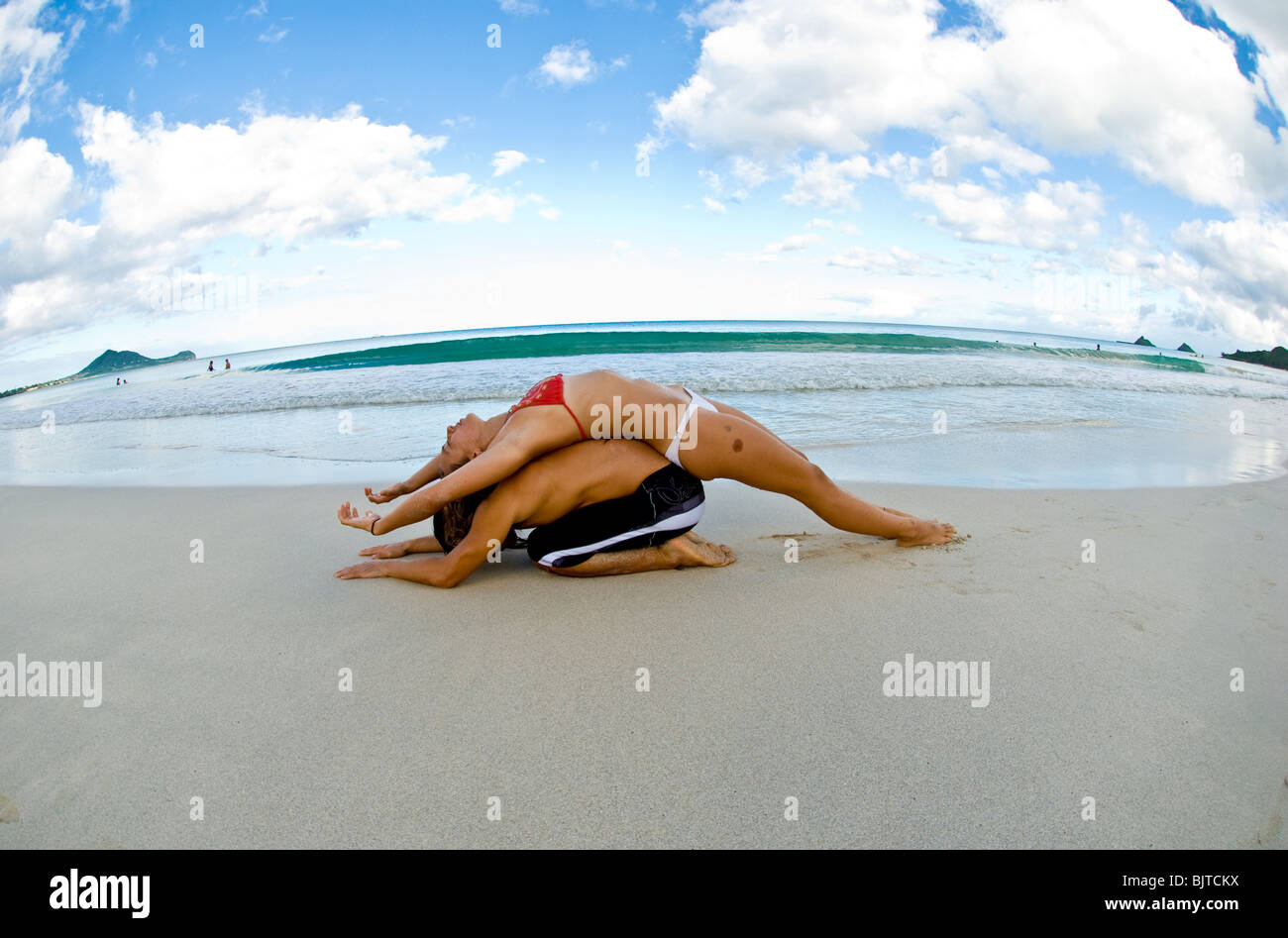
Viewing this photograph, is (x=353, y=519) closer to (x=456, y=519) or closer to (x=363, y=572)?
(x=363, y=572)

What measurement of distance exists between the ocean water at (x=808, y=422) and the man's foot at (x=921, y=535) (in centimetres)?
188

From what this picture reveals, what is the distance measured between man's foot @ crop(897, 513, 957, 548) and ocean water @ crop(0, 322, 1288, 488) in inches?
74.1

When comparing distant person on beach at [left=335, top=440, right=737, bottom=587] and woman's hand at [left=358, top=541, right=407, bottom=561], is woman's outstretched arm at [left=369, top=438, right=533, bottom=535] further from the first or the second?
woman's hand at [left=358, top=541, right=407, bottom=561]

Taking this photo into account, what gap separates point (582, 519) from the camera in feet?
12.5

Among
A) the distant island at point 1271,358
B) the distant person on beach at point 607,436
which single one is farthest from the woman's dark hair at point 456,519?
the distant island at point 1271,358

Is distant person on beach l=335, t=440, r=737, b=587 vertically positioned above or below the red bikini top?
below

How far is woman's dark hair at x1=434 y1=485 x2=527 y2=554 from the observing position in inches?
148

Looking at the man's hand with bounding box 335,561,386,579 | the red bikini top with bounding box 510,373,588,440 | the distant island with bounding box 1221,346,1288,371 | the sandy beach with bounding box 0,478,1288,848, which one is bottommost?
the sandy beach with bounding box 0,478,1288,848

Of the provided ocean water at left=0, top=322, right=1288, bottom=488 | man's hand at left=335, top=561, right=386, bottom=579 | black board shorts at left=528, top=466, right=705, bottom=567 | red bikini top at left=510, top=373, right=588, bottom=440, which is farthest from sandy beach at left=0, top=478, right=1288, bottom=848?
ocean water at left=0, top=322, right=1288, bottom=488

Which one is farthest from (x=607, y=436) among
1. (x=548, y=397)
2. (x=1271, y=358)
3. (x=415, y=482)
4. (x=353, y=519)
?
(x=1271, y=358)

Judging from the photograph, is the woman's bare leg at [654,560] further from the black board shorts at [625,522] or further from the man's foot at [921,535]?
the man's foot at [921,535]

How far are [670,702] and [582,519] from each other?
134 cm

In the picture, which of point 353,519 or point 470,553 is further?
point 353,519

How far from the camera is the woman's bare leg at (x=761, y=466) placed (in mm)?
3791
